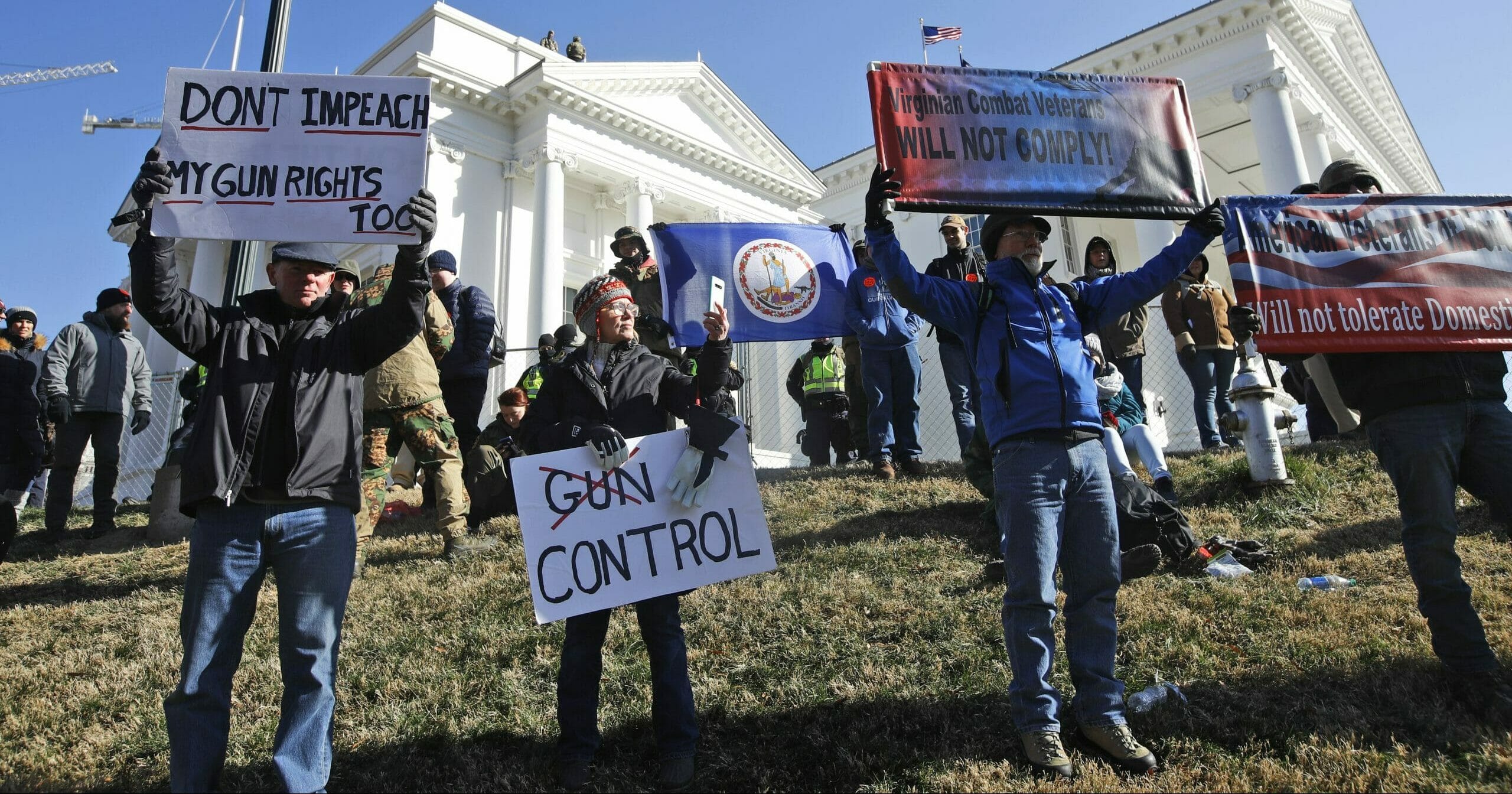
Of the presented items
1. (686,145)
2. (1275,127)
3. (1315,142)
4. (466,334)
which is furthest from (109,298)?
(1315,142)

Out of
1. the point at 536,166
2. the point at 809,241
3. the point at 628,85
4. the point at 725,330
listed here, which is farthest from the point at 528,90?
the point at 725,330

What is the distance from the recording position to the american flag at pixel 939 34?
20.1 metres

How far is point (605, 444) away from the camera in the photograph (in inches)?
152

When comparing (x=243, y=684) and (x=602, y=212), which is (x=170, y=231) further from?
(x=602, y=212)

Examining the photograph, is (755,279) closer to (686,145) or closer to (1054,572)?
(1054,572)

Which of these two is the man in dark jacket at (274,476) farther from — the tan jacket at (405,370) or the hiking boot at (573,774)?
the tan jacket at (405,370)

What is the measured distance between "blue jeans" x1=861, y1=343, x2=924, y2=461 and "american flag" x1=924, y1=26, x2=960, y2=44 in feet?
43.1

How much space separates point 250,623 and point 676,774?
1550 mm

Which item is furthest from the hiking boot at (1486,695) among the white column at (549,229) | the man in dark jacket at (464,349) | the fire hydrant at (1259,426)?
the white column at (549,229)

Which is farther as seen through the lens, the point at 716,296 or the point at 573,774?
the point at 716,296

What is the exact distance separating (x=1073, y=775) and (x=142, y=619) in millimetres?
5461

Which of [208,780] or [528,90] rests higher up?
[528,90]

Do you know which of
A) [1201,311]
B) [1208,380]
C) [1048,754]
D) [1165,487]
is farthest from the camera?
[1208,380]

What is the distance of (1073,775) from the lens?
3291mm
